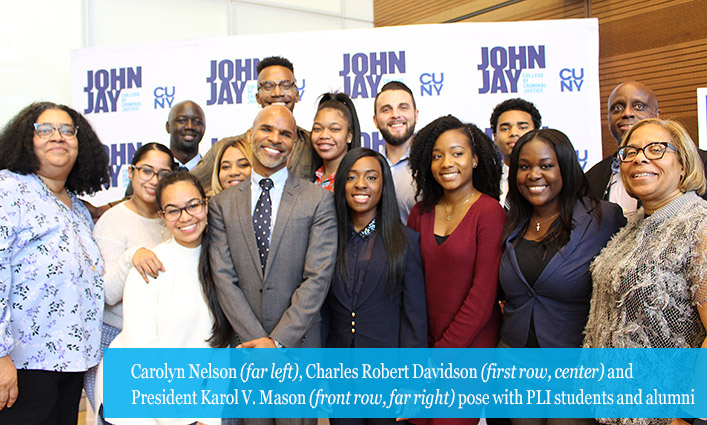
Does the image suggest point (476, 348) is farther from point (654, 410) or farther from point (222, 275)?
point (222, 275)

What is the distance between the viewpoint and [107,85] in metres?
5.73

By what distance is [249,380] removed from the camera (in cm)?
238

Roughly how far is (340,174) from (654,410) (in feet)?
5.64

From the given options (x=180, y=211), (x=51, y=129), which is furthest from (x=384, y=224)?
(x=51, y=129)

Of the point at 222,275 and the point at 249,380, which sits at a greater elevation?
the point at 222,275

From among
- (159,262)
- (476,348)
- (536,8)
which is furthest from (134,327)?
(536,8)

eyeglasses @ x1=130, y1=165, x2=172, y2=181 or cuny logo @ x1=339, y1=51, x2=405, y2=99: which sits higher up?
cuny logo @ x1=339, y1=51, x2=405, y2=99

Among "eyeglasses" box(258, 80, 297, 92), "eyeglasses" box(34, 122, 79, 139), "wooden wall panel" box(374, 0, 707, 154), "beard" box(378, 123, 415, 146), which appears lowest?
"eyeglasses" box(34, 122, 79, 139)

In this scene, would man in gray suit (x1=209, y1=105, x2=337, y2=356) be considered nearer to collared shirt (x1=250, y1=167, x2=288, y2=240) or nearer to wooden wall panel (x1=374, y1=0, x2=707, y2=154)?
collared shirt (x1=250, y1=167, x2=288, y2=240)

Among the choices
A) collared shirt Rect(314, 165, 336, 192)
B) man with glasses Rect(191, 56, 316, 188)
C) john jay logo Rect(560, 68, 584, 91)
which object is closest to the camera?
collared shirt Rect(314, 165, 336, 192)

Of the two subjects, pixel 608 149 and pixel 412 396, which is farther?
pixel 608 149

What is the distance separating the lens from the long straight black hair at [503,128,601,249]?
2.23m

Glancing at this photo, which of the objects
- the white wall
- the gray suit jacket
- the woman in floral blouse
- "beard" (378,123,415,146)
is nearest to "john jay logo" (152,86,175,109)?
the white wall
